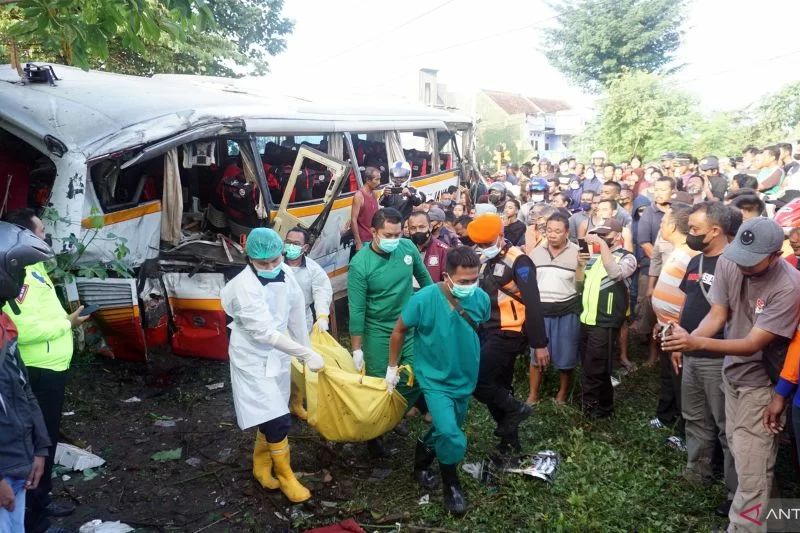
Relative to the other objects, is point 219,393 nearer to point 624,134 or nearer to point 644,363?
point 644,363

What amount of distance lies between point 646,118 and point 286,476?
745 inches

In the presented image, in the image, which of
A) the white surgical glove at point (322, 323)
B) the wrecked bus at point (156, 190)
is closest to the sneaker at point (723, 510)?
the white surgical glove at point (322, 323)

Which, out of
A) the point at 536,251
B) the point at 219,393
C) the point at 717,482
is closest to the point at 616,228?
the point at 536,251

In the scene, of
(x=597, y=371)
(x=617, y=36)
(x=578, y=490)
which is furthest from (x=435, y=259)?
(x=617, y=36)

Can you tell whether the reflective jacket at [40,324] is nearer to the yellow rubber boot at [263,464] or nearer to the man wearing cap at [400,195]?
the yellow rubber boot at [263,464]

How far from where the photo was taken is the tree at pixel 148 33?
13.4 ft

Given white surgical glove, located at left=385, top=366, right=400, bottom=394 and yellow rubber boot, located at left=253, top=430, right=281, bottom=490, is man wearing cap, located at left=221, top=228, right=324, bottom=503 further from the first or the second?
white surgical glove, located at left=385, top=366, right=400, bottom=394

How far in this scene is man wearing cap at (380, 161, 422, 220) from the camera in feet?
23.1

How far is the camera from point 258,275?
3807mm

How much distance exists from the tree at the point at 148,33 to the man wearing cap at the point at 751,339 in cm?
352

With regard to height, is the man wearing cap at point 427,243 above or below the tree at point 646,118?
below

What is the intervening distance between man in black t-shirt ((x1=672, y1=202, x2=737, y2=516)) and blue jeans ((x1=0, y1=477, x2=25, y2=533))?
3647mm

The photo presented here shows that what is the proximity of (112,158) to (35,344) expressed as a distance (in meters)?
2.30

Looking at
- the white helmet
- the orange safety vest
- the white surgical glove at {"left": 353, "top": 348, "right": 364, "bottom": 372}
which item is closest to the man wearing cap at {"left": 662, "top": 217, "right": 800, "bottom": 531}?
the orange safety vest
